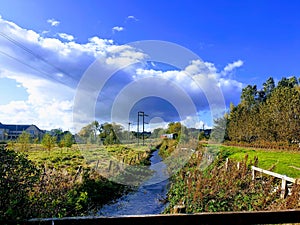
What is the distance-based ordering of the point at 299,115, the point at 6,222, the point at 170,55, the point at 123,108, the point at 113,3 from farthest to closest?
the point at 299,115 < the point at 123,108 < the point at 170,55 < the point at 113,3 < the point at 6,222

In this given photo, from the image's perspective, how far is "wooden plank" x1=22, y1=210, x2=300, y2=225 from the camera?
2465 mm

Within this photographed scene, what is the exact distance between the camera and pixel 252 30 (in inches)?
448

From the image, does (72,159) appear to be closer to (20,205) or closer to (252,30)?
(252,30)

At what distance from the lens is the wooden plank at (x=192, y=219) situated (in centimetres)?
246

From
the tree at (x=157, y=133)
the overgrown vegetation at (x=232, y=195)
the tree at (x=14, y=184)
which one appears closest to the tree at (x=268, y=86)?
the tree at (x=157, y=133)

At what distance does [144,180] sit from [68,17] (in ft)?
29.9

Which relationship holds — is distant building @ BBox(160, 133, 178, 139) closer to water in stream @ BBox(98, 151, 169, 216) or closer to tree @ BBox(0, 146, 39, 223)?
water in stream @ BBox(98, 151, 169, 216)

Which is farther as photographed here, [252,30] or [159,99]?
[159,99]

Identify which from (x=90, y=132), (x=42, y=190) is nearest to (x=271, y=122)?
(x=90, y=132)

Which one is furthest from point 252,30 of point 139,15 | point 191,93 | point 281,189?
point 281,189

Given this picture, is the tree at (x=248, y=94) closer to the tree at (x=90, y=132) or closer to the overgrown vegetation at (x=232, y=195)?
the tree at (x=90, y=132)

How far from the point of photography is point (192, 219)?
8.52ft

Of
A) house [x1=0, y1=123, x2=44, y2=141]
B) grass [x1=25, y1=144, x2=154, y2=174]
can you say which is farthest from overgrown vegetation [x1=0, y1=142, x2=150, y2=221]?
house [x1=0, y1=123, x2=44, y2=141]

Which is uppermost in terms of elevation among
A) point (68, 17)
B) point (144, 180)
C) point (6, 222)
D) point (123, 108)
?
point (68, 17)
